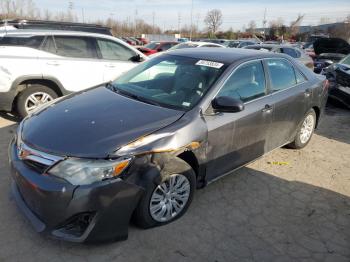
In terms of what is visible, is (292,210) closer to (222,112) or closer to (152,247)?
(222,112)

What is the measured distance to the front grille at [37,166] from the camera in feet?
8.89

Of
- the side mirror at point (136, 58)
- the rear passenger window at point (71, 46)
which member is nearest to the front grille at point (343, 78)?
the side mirror at point (136, 58)

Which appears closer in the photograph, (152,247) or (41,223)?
(41,223)

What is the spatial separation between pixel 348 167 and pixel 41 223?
424 centimetres

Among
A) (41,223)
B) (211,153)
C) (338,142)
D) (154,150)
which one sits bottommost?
(338,142)

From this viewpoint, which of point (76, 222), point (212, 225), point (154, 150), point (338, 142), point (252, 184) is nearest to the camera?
point (76, 222)

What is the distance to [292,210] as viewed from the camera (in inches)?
146

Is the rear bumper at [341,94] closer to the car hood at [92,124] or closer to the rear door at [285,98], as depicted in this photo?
the rear door at [285,98]

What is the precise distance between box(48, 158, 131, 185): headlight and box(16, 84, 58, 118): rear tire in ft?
12.1

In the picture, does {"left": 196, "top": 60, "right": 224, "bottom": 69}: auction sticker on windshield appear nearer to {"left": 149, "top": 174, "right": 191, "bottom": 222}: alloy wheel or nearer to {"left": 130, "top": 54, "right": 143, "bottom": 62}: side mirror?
{"left": 149, "top": 174, "right": 191, "bottom": 222}: alloy wheel

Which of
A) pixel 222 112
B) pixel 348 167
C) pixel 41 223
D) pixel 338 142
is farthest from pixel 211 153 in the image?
pixel 338 142

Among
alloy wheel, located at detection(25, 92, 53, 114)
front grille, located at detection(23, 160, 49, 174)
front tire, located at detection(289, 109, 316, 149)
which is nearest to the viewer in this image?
front grille, located at detection(23, 160, 49, 174)

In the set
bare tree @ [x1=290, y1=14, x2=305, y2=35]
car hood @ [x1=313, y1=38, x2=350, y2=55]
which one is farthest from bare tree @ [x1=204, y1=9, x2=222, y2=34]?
car hood @ [x1=313, y1=38, x2=350, y2=55]

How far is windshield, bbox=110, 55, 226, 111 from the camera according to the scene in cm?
354
